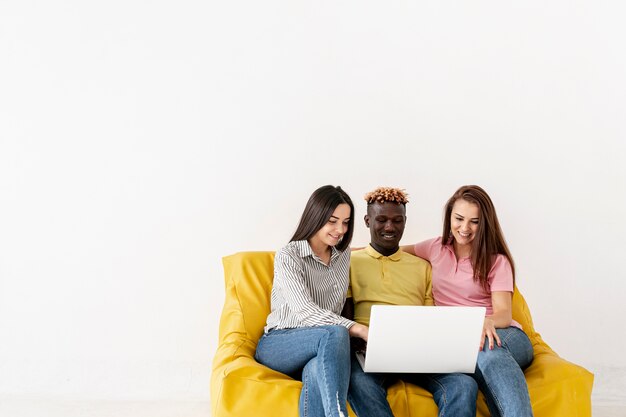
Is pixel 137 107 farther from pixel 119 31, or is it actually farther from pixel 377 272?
pixel 377 272

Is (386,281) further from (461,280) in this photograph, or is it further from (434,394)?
(434,394)

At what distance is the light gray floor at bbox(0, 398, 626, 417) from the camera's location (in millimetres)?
3207

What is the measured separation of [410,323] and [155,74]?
194 cm

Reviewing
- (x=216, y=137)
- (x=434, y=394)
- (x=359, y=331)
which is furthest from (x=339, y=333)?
(x=216, y=137)

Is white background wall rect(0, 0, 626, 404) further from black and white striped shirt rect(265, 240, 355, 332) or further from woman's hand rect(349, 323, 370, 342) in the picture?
woman's hand rect(349, 323, 370, 342)

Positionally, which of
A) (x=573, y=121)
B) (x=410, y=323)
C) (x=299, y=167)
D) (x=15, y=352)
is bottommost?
(x=15, y=352)

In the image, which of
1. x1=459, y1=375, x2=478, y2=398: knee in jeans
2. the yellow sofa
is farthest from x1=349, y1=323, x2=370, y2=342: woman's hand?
x1=459, y1=375, x2=478, y2=398: knee in jeans

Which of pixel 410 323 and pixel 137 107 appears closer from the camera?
pixel 410 323

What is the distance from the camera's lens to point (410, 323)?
2225 millimetres

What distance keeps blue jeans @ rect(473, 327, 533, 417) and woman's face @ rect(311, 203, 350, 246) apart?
0.68 meters

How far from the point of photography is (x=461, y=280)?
282cm

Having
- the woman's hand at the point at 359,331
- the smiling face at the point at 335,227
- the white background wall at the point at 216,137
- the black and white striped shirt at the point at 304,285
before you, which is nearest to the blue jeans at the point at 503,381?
the woman's hand at the point at 359,331

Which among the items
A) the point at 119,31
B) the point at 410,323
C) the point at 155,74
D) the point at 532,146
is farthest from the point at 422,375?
the point at 119,31

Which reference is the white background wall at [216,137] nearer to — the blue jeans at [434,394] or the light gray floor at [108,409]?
the light gray floor at [108,409]
